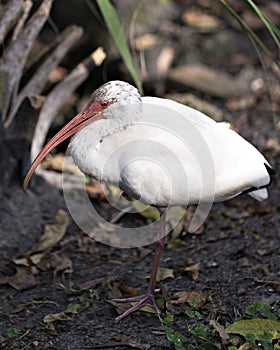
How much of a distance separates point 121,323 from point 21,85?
6.74 ft

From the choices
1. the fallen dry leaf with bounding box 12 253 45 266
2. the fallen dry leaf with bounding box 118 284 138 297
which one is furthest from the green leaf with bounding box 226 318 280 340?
the fallen dry leaf with bounding box 12 253 45 266

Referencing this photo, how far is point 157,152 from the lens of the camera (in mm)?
3408

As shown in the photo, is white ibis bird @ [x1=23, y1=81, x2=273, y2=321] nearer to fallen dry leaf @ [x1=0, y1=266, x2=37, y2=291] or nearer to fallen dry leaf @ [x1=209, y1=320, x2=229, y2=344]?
fallen dry leaf @ [x1=209, y1=320, x2=229, y2=344]

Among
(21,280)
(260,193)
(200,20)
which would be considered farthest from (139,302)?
(200,20)

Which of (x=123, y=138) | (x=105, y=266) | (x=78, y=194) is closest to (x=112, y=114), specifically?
(x=123, y=138)

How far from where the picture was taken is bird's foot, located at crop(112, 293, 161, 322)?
11.5ft

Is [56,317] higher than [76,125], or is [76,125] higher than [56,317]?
[76,125]

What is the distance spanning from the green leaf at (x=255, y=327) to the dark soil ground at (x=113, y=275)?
0.51ft

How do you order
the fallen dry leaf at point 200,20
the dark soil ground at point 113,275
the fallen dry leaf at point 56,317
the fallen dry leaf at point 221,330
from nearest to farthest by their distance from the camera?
the fallen dry leaf at point 221,330, the dark soil ground at point 113,275, the fallen dry leaf at point 56,317, the fallen dry leaf at point 200,20

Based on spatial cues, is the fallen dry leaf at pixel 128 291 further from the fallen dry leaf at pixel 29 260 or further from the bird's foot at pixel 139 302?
the fallen dry leaf at pixel 29 260

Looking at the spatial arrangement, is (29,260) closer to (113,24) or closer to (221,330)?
(221,330)

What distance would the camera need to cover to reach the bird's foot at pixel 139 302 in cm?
351

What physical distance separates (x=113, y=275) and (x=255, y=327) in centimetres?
111

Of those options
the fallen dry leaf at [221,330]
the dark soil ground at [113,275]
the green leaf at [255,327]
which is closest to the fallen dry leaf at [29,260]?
the dark soil ground at [113,275]
